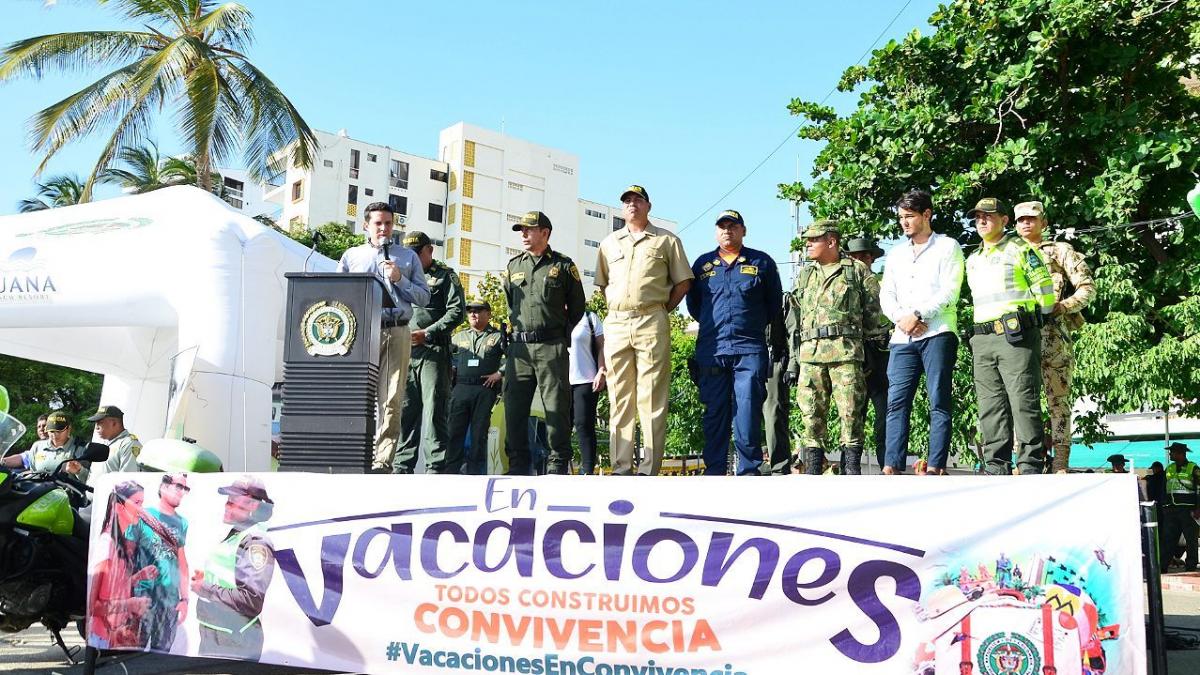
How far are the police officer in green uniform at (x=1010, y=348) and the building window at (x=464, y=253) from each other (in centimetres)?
5075

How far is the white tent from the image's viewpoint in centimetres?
830

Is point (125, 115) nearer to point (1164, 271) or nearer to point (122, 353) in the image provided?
point (122, 353)

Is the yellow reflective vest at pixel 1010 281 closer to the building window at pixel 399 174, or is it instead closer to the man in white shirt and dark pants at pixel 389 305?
the man in white shirt and dark pants at pixel 389 305

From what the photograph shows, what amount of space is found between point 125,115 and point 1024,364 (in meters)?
15.0

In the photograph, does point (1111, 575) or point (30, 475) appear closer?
point (1111, 575)

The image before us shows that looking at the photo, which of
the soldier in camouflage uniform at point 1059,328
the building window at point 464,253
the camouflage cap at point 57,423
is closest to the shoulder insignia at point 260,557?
the soldier in camouflage uniform at point 1059,328

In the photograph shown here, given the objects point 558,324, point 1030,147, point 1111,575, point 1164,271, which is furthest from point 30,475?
point 1164,271

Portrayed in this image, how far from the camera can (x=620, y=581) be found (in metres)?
3.89

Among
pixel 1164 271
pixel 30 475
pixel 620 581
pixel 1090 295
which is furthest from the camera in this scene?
pixel 1164 271

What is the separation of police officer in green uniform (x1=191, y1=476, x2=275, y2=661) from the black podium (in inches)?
27.1

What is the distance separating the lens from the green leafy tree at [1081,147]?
34.2ft

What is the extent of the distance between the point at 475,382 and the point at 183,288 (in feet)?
8.85

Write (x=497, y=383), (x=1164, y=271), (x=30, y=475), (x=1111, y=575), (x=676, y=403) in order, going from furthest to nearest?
(x=676, y=403) < (x=1164, y=271) < (x=497, y=383) < (x=30, y=475) < (x=1111, y=575)

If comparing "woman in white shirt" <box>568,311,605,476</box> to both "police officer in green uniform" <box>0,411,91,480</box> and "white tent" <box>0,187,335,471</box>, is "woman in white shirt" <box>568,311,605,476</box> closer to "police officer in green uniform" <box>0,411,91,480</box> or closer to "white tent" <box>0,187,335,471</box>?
"white tent" <box>0,187,335,471</box>
